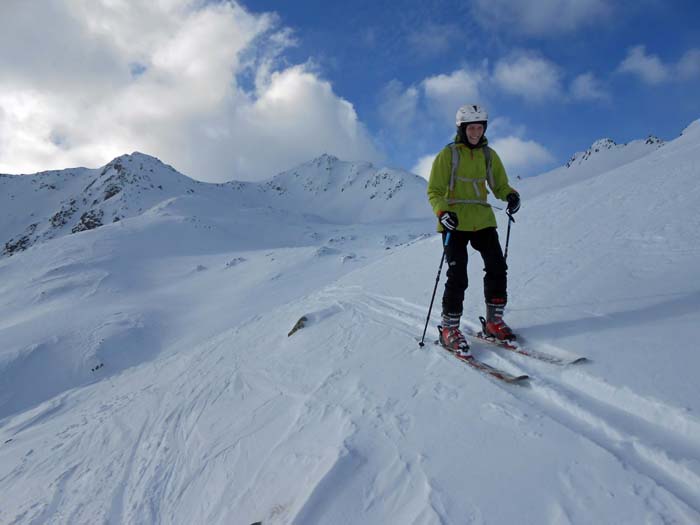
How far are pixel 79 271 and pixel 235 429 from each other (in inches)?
1005

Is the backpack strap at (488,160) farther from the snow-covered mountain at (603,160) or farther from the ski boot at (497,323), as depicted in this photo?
the snow-covered mountain at (603,160)

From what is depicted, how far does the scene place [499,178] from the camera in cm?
505

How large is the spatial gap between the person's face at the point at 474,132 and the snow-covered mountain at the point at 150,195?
63.7 metres

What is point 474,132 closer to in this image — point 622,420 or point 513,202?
point 513,202

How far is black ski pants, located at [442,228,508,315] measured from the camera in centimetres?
469

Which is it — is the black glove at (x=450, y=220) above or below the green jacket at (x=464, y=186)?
below

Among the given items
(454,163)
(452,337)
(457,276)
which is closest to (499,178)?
(454,163)

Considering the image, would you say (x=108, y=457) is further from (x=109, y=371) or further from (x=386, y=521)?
(x=109, y=371)

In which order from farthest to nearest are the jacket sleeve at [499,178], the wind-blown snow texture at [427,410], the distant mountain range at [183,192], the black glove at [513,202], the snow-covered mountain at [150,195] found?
the snow-covered mountain at [150,195], the distant mountain range at [183,192], the jacket sleeve at [499,178], the black glove at [513,202], the wind-blown snow texture at [427,410]

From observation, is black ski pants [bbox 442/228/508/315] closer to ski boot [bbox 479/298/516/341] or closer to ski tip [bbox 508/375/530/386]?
ski boot [bbox 479/298/516/341]

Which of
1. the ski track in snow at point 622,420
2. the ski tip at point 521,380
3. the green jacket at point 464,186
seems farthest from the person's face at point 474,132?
the ski tip at point 521,380

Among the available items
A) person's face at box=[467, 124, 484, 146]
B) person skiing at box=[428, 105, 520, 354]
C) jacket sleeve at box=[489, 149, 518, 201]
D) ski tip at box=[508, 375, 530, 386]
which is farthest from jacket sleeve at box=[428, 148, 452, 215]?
ski tip at box=[508, 375, 530, 386]

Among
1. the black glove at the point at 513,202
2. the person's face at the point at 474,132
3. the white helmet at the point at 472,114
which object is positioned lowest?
the black glove at the point at 513,202

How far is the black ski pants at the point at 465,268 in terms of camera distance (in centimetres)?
469
